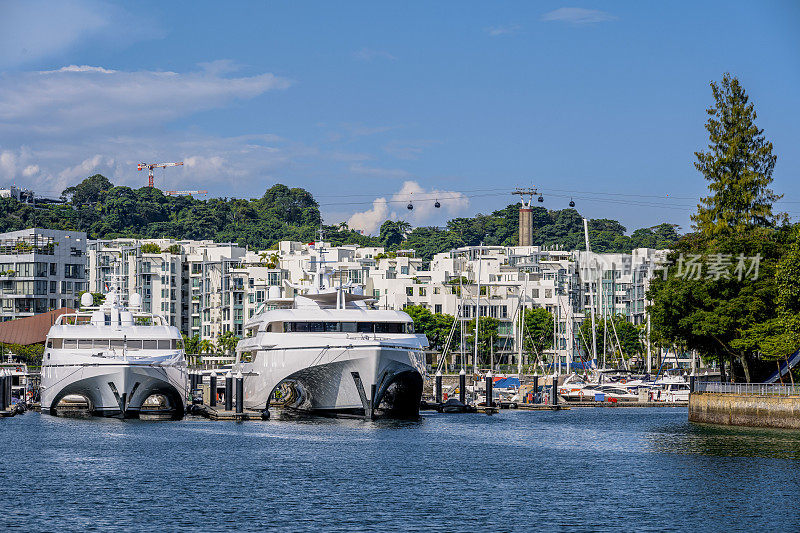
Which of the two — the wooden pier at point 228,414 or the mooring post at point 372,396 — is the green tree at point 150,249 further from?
the mooring post at point 372,396

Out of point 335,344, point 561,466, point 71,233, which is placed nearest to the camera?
point 561,466

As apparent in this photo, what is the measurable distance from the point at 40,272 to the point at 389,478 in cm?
13030

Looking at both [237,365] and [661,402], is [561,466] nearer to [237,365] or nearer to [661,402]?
[237,365]

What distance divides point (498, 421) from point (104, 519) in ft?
154

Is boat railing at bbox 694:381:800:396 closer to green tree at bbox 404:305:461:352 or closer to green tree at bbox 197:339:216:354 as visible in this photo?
green tree at bbox 404:305:461:352

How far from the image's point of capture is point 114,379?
75.8 m

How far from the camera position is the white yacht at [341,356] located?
235 ft

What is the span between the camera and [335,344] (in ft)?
235

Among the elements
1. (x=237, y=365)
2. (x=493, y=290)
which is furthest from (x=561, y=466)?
(x=493, y=290)

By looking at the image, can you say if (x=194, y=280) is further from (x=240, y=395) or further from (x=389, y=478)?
(x=389, y=478)

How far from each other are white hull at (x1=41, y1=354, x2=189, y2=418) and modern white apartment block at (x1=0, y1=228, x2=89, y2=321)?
9208 centimetres

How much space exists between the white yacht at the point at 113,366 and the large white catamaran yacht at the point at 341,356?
5849 millimetres

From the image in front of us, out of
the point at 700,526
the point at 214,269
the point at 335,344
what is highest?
the point at 214,269

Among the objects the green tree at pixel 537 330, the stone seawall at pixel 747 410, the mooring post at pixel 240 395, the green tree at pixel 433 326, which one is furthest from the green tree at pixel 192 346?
the stone seawall at pixel 747 410
